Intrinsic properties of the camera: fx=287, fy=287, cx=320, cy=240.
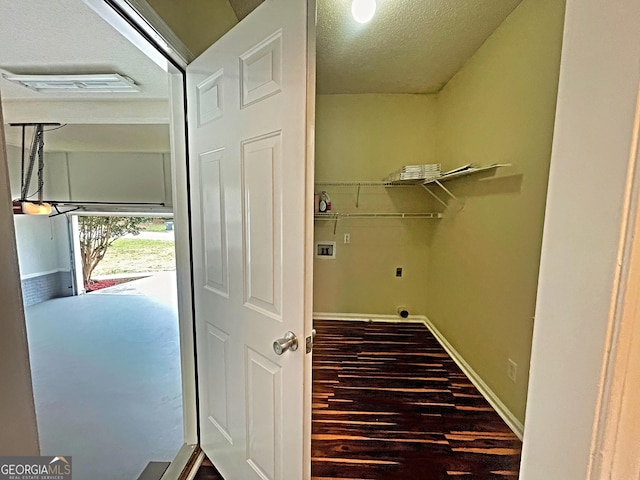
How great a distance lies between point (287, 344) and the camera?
1.00m

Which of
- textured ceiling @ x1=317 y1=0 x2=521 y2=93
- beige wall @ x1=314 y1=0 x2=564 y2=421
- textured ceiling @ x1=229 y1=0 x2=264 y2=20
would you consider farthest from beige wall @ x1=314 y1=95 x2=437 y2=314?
textured ceiling @ x1=229 y1=0 x2=264 y2=20

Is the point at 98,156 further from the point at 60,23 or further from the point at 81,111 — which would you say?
the point at 60,23

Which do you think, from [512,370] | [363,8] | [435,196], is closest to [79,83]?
[363,8]

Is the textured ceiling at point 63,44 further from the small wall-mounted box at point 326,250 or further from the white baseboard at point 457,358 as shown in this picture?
the white baseboard at point 457,358

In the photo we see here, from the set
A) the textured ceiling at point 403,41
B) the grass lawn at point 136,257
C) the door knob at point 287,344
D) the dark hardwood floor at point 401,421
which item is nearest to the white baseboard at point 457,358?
the dark hardwood floor at point 401,421

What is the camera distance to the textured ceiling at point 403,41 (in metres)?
1.92

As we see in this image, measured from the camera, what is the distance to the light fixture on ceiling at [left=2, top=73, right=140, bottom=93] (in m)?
2.43

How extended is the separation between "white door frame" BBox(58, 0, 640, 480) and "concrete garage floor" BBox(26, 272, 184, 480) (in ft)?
7.34

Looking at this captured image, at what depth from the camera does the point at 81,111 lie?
3.10 meters

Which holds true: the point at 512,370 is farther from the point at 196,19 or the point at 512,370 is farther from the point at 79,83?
the point at 79,83

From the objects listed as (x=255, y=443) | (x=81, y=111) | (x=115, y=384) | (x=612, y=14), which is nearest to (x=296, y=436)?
(x=255, y=443)

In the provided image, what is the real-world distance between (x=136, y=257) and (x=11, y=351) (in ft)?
25.5

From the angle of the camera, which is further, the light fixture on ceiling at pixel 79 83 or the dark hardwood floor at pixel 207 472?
the light fixture on ceiling at pixel 79 83

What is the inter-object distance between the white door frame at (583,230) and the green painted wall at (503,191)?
1449mm
